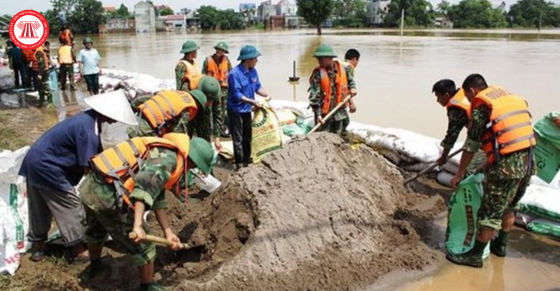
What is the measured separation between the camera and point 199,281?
3.00m

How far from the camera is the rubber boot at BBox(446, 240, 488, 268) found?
3293 millimetres

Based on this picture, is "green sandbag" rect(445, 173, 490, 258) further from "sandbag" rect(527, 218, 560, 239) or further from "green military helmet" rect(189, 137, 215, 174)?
"green military helmet" rect(189, 137, 215, 174)

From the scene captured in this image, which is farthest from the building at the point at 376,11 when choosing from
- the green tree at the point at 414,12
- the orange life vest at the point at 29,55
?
the orange life vest at the point at 29,55

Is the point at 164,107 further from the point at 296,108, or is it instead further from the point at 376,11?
the point at 376,11

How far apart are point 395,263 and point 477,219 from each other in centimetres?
68

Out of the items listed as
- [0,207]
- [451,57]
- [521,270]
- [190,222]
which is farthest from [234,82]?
[451,57]

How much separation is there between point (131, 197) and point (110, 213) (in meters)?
0.30

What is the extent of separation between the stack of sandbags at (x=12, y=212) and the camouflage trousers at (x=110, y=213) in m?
0.85

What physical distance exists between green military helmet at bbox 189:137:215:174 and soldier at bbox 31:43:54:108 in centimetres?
779

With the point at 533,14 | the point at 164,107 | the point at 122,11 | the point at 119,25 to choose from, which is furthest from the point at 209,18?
the point at 164,107

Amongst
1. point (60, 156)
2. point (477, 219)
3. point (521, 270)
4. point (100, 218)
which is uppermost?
point (60, 156)

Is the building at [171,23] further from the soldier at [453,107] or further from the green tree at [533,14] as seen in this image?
the soldier at [453,107]

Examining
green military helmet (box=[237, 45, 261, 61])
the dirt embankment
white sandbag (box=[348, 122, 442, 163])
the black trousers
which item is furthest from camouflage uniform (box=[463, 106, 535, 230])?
the black trousers

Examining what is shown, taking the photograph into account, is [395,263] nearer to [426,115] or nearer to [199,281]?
[199,281]
